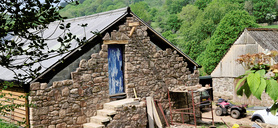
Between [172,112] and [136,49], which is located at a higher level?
[136,49]

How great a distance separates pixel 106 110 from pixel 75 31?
373 centimetres

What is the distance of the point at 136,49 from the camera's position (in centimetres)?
1266

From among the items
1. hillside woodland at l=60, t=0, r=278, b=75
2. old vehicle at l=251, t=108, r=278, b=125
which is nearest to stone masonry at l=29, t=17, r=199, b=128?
old vehicle at l=251, t=108, r=278, b=125

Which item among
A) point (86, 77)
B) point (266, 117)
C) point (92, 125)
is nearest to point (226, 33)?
point (266, 117)

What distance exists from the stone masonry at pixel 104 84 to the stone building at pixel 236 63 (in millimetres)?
6974

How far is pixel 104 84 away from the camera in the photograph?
11.6 m

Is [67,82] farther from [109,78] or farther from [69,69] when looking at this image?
[109,78]

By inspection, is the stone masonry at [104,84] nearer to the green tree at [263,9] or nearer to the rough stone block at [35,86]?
the rough stone block at [35,86]

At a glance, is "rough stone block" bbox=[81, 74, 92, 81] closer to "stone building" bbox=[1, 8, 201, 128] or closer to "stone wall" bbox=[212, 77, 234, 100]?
"stone building" bbox=[1, 8, 201, 128]

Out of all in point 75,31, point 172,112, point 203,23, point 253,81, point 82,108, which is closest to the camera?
point 253,81

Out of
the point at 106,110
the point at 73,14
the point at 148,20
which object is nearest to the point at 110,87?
the point at 106,110

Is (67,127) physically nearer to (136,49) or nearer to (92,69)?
(92,69)

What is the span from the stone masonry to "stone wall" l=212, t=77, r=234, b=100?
765 cm

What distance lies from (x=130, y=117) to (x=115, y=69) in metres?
1.95
